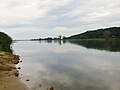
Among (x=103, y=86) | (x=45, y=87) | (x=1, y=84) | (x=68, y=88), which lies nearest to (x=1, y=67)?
(x=1, y=84)

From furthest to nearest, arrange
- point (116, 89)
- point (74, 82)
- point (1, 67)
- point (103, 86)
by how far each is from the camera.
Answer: point (1, 67)
point (74, 82)
point (103, 86)
point (116, 89)

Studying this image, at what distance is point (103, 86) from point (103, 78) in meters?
5.68

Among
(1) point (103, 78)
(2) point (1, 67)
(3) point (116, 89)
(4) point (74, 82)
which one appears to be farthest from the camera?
(2) point (1, 67)

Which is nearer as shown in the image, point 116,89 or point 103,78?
point 116,89

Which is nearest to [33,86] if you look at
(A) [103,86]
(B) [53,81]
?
(B) [53,81]

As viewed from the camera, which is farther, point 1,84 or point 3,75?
point 3,75

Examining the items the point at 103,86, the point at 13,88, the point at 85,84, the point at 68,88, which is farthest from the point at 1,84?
the point at 103,86

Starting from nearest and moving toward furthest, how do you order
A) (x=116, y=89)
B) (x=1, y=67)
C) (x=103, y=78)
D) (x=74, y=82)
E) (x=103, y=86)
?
(x=116, y=89) < (x=103, y=86) < (x=74, y=82) < (x=103, y=78) < (x=1, y=67)

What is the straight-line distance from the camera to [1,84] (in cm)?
3161

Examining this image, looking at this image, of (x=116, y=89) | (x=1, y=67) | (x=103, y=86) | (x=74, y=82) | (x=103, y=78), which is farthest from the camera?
(x=1, y=67)

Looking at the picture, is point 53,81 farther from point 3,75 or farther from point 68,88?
point 3,75

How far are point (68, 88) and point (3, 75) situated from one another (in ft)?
42.0

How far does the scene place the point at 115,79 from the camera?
35.2 m

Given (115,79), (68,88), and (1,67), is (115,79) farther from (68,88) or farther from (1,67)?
(1,67)
